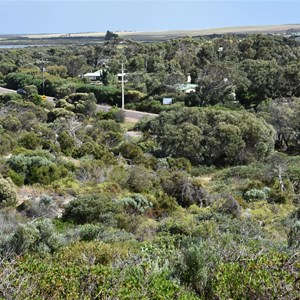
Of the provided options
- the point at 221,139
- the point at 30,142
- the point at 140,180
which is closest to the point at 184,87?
the point at 221,139

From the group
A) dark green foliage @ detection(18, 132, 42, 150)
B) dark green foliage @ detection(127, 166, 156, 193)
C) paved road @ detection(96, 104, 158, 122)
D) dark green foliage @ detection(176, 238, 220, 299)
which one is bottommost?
paved road @ detection(96, 104, 158, 122)

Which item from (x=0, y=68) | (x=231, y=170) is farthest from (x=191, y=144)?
(x=0, y=68)

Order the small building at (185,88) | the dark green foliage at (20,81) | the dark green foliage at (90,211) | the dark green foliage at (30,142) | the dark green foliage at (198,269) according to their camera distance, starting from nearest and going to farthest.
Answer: the dark green foliage at (198,269) < the dark green foliage at (90,211) < the dark green foliage at (30,142) < the small building at (185,88) < the dark green foliage at (20,81)

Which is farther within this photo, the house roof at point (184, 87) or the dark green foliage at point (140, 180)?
the house roof at point (184, 87)

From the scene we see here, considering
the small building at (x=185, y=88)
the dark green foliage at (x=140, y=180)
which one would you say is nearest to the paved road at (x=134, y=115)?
the small building at (x=185, y=88)

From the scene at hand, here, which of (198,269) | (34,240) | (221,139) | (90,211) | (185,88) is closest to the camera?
(198,269)

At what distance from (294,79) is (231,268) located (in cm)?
3093

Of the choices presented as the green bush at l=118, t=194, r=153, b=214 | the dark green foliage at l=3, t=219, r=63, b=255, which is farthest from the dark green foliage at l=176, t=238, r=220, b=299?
the green bush at l=118, t=194, r=153, b=214

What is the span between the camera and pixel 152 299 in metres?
5.07

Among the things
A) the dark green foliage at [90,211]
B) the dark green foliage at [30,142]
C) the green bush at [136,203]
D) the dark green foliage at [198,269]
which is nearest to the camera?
the dark green foliage at [198,269]

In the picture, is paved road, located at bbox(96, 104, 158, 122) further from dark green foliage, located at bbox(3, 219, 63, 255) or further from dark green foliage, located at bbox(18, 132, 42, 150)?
dark green foliage, located at bbox(3, 219, 63, 255)

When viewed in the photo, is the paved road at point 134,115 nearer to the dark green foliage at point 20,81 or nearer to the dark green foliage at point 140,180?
the dark green foliage at point 20,81

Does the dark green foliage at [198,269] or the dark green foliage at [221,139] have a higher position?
the dark green foliage at [198,269]

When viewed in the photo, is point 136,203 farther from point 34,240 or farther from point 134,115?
point 134,115
